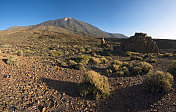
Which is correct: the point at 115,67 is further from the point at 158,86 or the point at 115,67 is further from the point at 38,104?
the point at 38,104

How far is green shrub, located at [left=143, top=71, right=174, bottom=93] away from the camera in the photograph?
4016 mm

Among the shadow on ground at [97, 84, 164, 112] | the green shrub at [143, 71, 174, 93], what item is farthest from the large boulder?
the shadow on ground at [97, 84, 164, 112]

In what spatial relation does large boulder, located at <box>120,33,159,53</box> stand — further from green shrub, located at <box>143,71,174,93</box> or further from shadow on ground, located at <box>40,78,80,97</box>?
shadow on ground, located at <box>40,78,80,97</box>

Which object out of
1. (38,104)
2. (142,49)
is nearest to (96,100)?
(38,104)

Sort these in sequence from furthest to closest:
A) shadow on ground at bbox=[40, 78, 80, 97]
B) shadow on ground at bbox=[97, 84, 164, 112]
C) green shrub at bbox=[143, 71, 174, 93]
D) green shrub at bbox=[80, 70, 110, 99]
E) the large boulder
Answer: the large boulder
shadow on ground at bbox=[40, 78, 80, 97]
green shrub at bbox=[80, 70, 110, 99]
green shrub at bbox=[143, 71, 174, 93]
shadow on ground at bbox=[97, 84, 164, 112]

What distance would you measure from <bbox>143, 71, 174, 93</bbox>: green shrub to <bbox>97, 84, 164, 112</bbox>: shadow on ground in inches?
10.6

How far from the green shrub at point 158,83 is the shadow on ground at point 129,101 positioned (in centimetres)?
27

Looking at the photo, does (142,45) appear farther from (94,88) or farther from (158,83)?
(94,88)

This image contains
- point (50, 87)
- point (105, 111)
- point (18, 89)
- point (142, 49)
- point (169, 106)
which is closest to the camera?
point (169, 106)

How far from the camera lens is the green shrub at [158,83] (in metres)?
4.02

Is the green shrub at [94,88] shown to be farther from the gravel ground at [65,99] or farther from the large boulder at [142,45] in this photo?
the large boulder at [142,45]

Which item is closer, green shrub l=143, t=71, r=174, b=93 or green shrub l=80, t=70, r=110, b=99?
green shrub l=143, t=71, r=174, b=93

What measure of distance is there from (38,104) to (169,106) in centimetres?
494

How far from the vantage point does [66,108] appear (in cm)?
375
